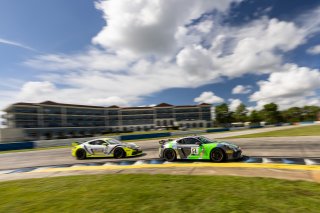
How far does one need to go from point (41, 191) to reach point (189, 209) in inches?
180

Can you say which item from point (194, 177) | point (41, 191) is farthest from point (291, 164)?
point (41, 191)

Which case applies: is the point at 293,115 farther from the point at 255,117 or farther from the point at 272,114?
the point at 255,117

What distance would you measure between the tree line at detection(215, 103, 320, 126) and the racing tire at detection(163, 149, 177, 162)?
382 ft

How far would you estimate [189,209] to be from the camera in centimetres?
446

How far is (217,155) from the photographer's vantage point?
9953 millimetres

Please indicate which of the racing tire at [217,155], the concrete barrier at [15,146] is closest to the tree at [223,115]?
the concrete barrier at [15,146]

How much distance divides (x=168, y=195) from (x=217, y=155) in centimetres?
519

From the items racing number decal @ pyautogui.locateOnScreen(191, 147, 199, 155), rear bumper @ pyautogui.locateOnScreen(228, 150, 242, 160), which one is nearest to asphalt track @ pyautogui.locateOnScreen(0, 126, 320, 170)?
rear bumper @ pyautogui.locateOnScreen(228, 150, 242, 160)

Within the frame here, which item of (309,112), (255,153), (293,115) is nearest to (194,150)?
(255,153)

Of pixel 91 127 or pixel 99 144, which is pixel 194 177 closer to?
pixel 99 144

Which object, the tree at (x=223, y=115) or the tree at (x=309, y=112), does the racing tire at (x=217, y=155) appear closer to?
the tree at (x=223, y=115)

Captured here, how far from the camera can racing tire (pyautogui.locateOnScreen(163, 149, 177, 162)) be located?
1106cm

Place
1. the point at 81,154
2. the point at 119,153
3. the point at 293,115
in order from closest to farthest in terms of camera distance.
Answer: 1. the point at 119,153
2. the point at 81,154
3. the point at 293,115

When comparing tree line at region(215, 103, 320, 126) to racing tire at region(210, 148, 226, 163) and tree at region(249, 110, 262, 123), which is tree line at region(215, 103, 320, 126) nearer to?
tree at region(249, 110, 262, 123)
